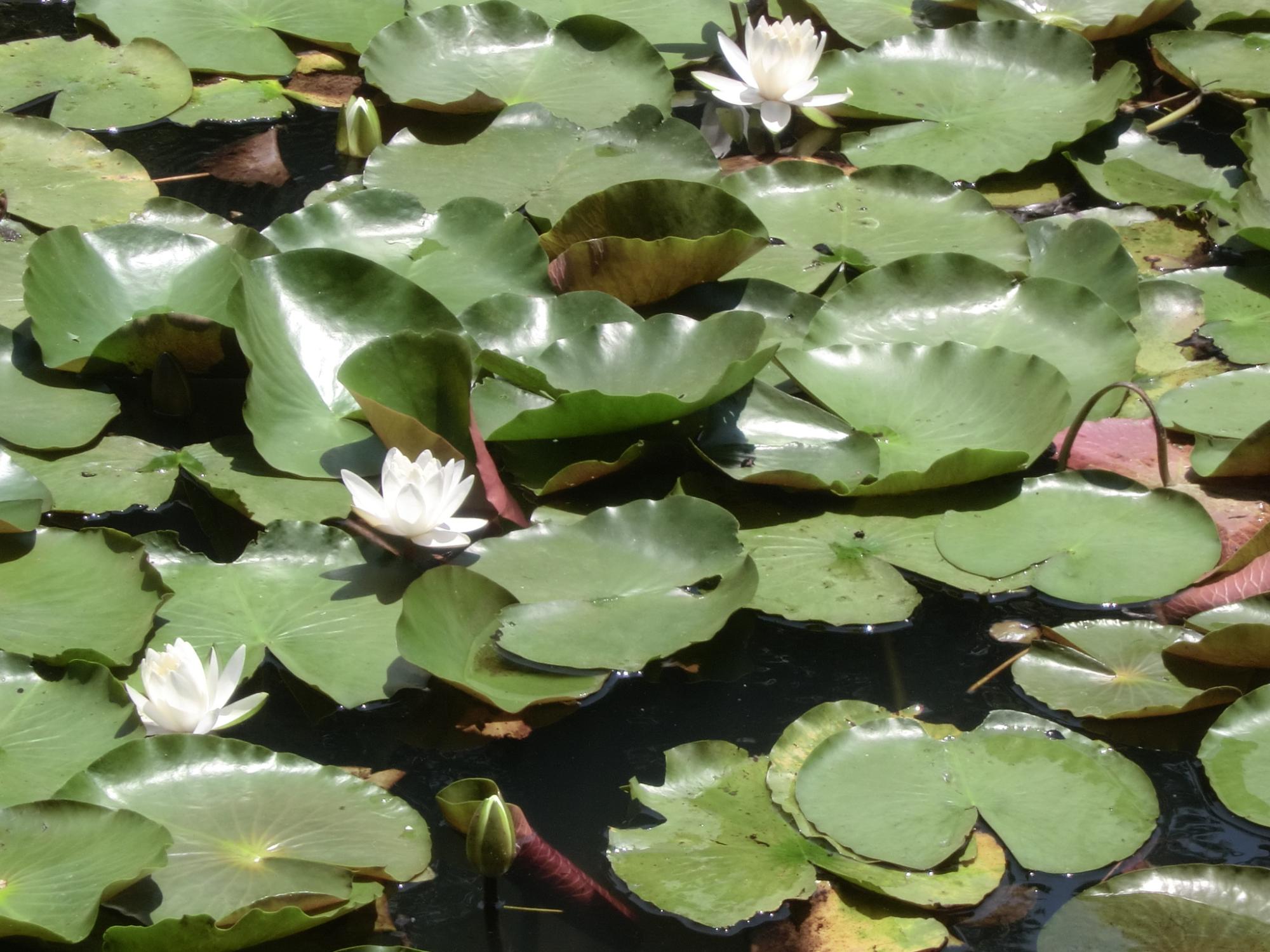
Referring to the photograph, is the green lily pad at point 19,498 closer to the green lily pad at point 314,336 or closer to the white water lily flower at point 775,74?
the green lily pad at point 314,336

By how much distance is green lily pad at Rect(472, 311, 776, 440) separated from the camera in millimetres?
2170

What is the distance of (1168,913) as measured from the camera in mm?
1616

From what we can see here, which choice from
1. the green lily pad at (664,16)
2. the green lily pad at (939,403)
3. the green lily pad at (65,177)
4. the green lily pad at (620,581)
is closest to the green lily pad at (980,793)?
the green lily pad at (620,581)

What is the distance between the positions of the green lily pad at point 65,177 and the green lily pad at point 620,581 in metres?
1.51

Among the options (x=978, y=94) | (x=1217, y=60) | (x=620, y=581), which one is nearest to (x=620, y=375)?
(x=620, y=581)

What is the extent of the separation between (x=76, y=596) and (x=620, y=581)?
0.88 meters

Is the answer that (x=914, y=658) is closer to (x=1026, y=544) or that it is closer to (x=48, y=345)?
(x=1026, y=544)

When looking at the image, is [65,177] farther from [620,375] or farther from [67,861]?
[67,861]

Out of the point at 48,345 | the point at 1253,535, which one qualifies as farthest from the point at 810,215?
the point at 48,345

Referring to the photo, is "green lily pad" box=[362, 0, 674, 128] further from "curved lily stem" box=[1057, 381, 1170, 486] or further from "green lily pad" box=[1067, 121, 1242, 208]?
"curved lily stem" box=[1057, 381, 1170, 486]

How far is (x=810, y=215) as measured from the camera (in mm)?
2996

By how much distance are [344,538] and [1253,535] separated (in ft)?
5.32

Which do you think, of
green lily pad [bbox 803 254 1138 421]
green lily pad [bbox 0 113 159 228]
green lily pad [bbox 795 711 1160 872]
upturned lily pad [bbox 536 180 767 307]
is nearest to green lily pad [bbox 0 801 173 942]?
green lily pad [bbox 795 711 1160 872]

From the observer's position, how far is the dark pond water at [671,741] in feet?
5.46
